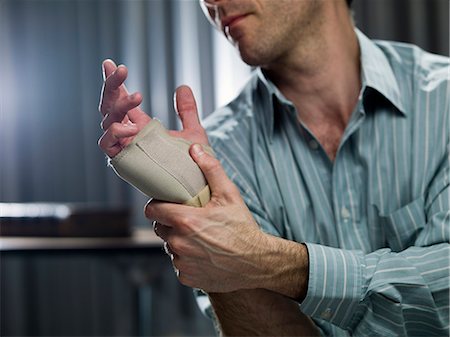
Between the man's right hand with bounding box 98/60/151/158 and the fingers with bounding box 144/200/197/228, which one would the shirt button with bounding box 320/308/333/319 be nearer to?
the fingers with bounding box 144/200/197/228

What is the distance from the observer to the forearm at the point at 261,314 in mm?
1411

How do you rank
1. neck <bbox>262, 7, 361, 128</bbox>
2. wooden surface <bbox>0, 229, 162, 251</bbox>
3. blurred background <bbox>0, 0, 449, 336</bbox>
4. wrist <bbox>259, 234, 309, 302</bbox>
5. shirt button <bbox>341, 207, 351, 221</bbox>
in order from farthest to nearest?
blurred background <bbox>0, 0, 449, 336</bbox>
wooden surface <bbox>0, 229, 162, 251</bbox>
neck <bbox>262, 7, 361, 128</bbox>
shirt button <bbox>341, 207, 351, 221</bbox>
wrist <bbox>259, 234, 309, 302</bbox>

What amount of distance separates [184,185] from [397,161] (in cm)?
50

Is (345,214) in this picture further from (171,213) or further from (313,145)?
(171,213)

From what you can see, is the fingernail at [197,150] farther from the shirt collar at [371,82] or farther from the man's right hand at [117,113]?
the shirt collar at [371,82]

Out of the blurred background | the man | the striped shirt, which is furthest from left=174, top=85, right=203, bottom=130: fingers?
the blurred background

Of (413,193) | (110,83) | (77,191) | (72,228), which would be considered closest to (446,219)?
(413,193)

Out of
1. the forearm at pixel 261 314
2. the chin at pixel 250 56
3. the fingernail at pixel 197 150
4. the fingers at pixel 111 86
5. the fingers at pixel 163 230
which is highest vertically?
the chin at pixel 250 56

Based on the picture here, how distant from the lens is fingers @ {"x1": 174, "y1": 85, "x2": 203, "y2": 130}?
1289 mm

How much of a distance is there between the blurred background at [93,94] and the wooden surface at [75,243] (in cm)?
74

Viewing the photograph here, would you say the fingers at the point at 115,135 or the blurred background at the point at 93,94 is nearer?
the fingers at the point at 115,135

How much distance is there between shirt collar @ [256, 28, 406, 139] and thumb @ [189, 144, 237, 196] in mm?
366

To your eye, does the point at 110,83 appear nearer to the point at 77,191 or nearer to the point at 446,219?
the point at 446,219

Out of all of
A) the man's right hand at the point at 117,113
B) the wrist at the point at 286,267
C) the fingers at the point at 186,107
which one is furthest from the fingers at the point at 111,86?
the wrist at the point at 286,267
